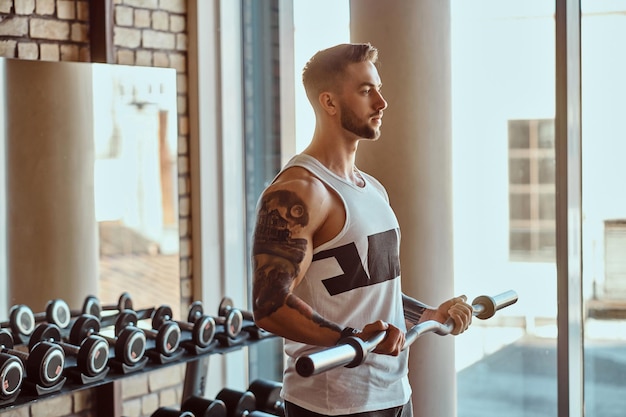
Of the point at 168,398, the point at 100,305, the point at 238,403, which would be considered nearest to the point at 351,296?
the point at 238,403

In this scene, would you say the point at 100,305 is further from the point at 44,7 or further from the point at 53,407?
the point at 44,7

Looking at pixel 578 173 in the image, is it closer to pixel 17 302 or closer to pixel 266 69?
pixel 266 69

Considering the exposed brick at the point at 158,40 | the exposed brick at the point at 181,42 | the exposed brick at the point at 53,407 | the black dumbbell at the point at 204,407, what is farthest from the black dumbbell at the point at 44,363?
the exposed brick at the point at 181,42

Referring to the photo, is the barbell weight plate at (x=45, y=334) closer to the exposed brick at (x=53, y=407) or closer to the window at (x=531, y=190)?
the exposed brick at (x=53, y=407)

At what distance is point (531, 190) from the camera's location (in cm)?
281

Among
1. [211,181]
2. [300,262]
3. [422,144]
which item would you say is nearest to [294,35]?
[211,181]

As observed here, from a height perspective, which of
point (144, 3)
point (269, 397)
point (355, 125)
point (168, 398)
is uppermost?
point (144, 3)

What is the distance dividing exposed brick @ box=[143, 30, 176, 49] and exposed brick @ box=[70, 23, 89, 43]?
0.78 feet

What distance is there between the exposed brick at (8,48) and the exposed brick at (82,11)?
11.9 inches

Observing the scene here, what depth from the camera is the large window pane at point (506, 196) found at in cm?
279

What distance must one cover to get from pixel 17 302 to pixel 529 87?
1914mm

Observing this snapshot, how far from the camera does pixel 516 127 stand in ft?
9.29

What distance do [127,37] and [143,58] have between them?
108mm

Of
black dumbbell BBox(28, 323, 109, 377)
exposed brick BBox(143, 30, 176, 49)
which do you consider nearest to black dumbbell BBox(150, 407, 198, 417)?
black dumbbell BBox(28, 323, 109, 377)
